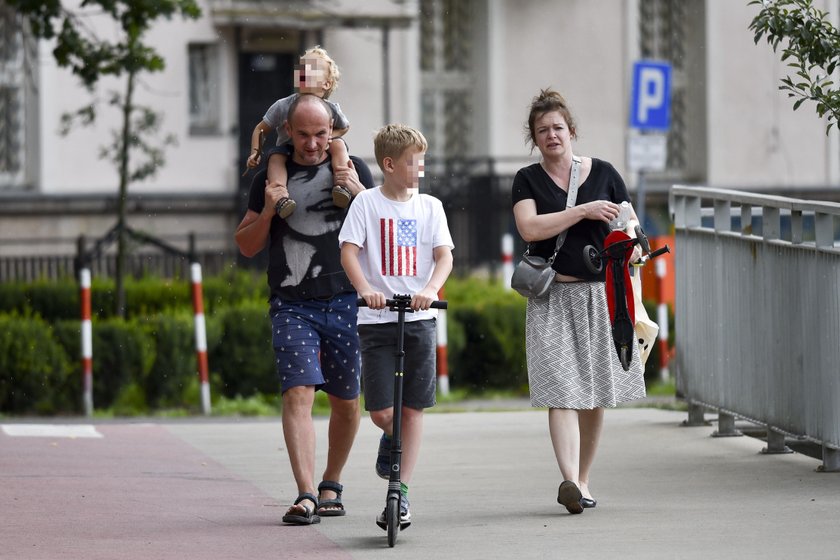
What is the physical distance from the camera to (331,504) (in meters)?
8.06

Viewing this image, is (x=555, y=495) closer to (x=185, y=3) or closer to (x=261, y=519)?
(x=261, y=519)

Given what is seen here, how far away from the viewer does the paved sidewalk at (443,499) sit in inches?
283

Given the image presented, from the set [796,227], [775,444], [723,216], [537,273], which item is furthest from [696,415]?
[537,273]

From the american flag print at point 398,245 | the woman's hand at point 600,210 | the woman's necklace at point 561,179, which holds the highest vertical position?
the woman's necklace at point 561,179

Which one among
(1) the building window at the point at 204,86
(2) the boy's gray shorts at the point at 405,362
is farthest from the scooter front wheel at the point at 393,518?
(1) the building window at the point at 204,86

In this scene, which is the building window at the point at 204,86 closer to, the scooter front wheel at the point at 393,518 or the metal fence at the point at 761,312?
the metal fence at the point at 761,312

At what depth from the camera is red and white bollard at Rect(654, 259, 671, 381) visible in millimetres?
16891

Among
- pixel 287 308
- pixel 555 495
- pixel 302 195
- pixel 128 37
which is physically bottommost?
pixel 555 495

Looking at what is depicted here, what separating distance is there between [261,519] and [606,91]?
22.3 m

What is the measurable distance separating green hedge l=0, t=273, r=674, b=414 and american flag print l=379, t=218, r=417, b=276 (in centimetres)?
744

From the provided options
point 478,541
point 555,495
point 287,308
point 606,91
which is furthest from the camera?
point 606,91

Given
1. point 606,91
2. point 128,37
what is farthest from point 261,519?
point 606,91

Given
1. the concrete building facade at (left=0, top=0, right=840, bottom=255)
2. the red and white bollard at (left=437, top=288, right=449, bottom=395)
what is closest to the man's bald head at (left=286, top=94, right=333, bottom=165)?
the red and white bollard at (left=437, top=288, right=449, bottom=395)

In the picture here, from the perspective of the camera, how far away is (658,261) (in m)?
17.2
